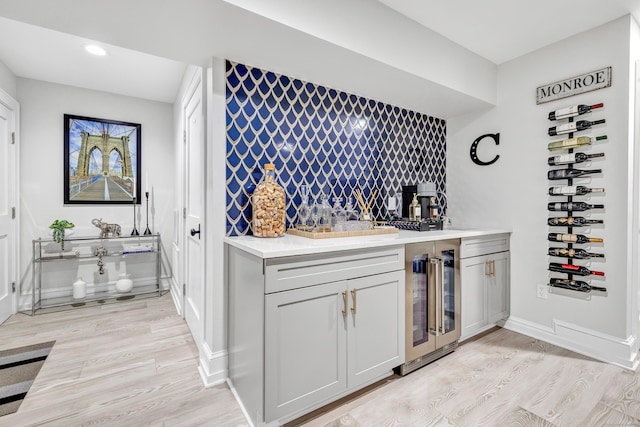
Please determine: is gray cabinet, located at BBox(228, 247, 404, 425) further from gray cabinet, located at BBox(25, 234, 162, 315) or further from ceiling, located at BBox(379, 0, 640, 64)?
gray cabinet, located at BBox(25, 234, 162, 315)

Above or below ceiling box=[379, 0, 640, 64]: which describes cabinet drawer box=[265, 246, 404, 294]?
below

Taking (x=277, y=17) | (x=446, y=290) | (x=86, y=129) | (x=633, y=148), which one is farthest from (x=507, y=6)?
(x=86, y=129)

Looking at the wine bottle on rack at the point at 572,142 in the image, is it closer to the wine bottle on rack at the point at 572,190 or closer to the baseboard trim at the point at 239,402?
the wine bottle on rack at the point at 572,190

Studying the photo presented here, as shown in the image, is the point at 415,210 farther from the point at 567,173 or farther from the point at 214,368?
the point at 214,368

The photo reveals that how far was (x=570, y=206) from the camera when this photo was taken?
89.8 inches

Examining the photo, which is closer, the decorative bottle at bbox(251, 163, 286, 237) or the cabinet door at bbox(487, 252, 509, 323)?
the decorative bottle at bbox(251, 163, 286, 237)

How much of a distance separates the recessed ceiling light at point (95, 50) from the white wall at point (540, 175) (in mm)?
3341

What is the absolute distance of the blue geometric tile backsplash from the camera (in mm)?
2018

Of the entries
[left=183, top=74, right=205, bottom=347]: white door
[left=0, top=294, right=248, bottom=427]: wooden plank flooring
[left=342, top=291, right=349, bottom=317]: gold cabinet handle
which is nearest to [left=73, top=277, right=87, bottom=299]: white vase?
[left=0, top=294, right=248, bottom=427]: wooden plank flooring

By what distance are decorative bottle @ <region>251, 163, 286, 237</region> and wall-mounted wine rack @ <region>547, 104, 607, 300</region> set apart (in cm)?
216

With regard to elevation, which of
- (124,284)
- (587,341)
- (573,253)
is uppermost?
(573,253)

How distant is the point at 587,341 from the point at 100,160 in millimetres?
4991

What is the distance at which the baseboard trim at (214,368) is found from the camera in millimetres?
1889

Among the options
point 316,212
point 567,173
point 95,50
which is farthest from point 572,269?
point 95,50
